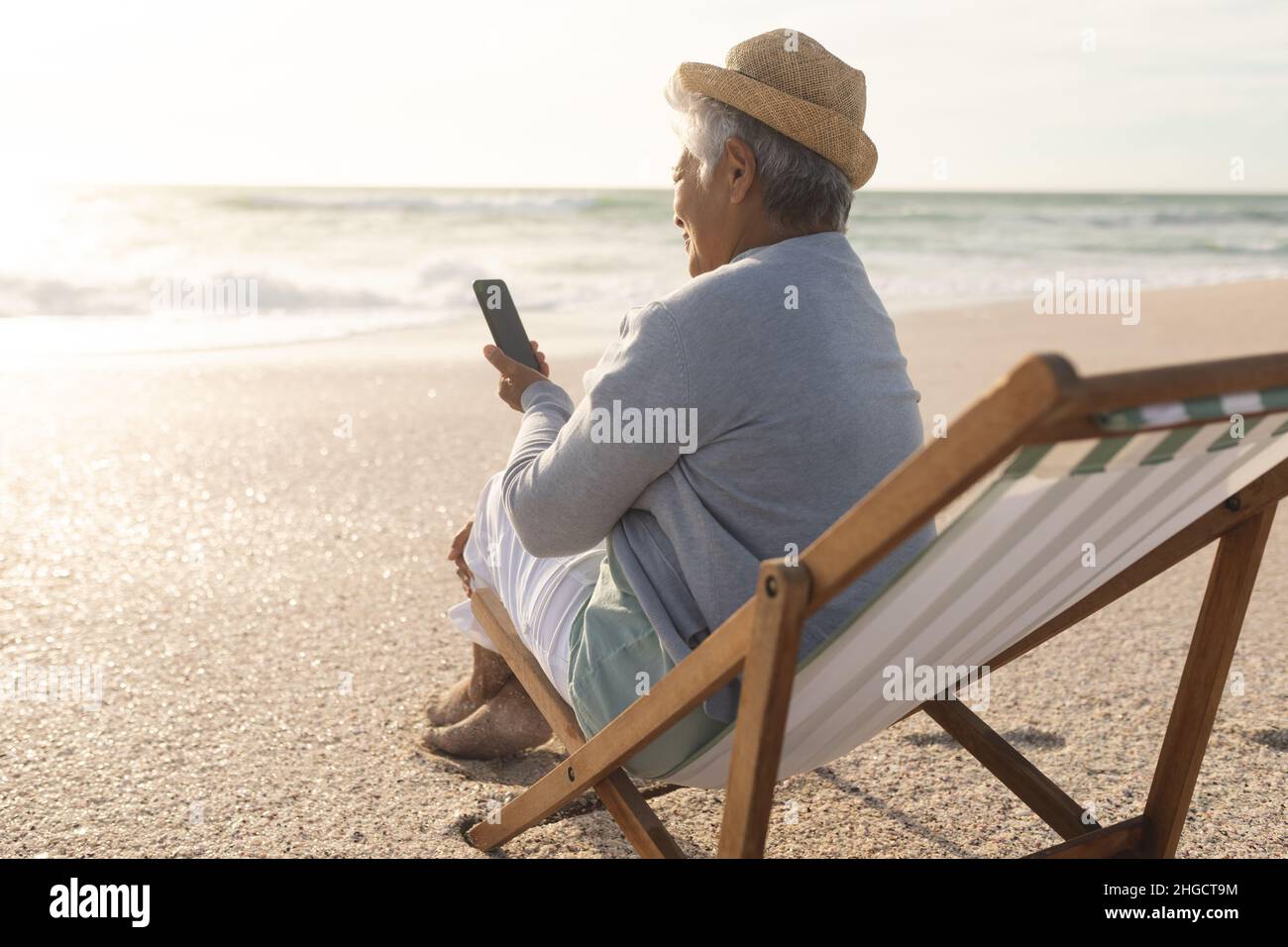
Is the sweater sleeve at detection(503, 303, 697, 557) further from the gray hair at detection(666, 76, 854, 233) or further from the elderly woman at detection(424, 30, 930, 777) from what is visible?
the gray hair at detection(666, 76, 854, 233)

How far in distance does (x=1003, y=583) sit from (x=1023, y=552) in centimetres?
9

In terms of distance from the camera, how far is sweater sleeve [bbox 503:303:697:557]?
181 centimetres

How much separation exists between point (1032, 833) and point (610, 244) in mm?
22269

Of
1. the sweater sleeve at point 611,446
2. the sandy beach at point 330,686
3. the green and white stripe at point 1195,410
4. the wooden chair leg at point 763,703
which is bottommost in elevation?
the sandy beach at point 330,686

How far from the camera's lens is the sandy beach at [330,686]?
2.64m

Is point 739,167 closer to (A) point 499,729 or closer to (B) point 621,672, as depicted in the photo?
(B) point 621,672

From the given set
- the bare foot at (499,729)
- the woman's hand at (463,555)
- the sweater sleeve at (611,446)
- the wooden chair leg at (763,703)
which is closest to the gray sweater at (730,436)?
the sweater sleeve at (611,446)

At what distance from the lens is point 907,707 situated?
2061mm

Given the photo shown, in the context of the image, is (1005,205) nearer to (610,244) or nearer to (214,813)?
(610,244)

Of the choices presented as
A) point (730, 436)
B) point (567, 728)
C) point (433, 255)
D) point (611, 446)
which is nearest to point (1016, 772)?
point (567, 728)

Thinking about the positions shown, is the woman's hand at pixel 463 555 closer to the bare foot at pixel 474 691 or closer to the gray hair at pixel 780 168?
the bare foot at pixel 474 691

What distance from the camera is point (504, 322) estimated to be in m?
2.59

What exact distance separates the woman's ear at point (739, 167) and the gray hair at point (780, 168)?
0.01m

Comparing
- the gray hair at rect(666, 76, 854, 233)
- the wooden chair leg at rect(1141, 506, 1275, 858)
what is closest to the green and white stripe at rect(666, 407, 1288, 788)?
the wooden chair leg at rect(1141, 506, 1275, 858)
